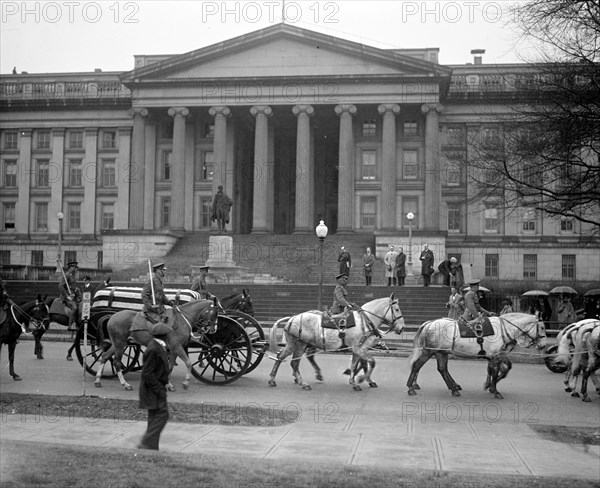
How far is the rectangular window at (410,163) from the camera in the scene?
193 feet

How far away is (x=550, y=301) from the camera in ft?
124

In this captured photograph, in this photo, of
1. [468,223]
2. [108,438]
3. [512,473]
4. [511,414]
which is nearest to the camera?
[512,473]

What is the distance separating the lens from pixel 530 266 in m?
57.2

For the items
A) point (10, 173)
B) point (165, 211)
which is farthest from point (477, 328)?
point (10, 173)

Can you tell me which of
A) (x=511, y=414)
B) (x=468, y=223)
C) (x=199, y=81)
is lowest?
(x=511, y=414)

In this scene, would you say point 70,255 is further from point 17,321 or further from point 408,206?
point 17,321

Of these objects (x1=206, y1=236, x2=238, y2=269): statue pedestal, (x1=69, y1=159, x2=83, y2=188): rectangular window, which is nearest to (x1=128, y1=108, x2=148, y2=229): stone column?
(x1=69, y1=159, x2=83, y2=188): rectangular window

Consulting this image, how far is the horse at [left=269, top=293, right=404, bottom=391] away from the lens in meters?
16.0

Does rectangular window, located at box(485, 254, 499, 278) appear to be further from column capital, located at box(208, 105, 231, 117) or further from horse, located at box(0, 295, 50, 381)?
horse, located at box(0, 295, 50, 381)

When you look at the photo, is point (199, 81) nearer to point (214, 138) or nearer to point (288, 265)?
point (214, 138)

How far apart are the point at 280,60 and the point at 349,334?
1702 inches

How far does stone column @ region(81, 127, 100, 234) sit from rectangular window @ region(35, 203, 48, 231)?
3.84 m

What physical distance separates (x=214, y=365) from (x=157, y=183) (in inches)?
1836

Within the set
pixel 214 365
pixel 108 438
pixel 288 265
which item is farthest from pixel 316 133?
pixel 108 438
